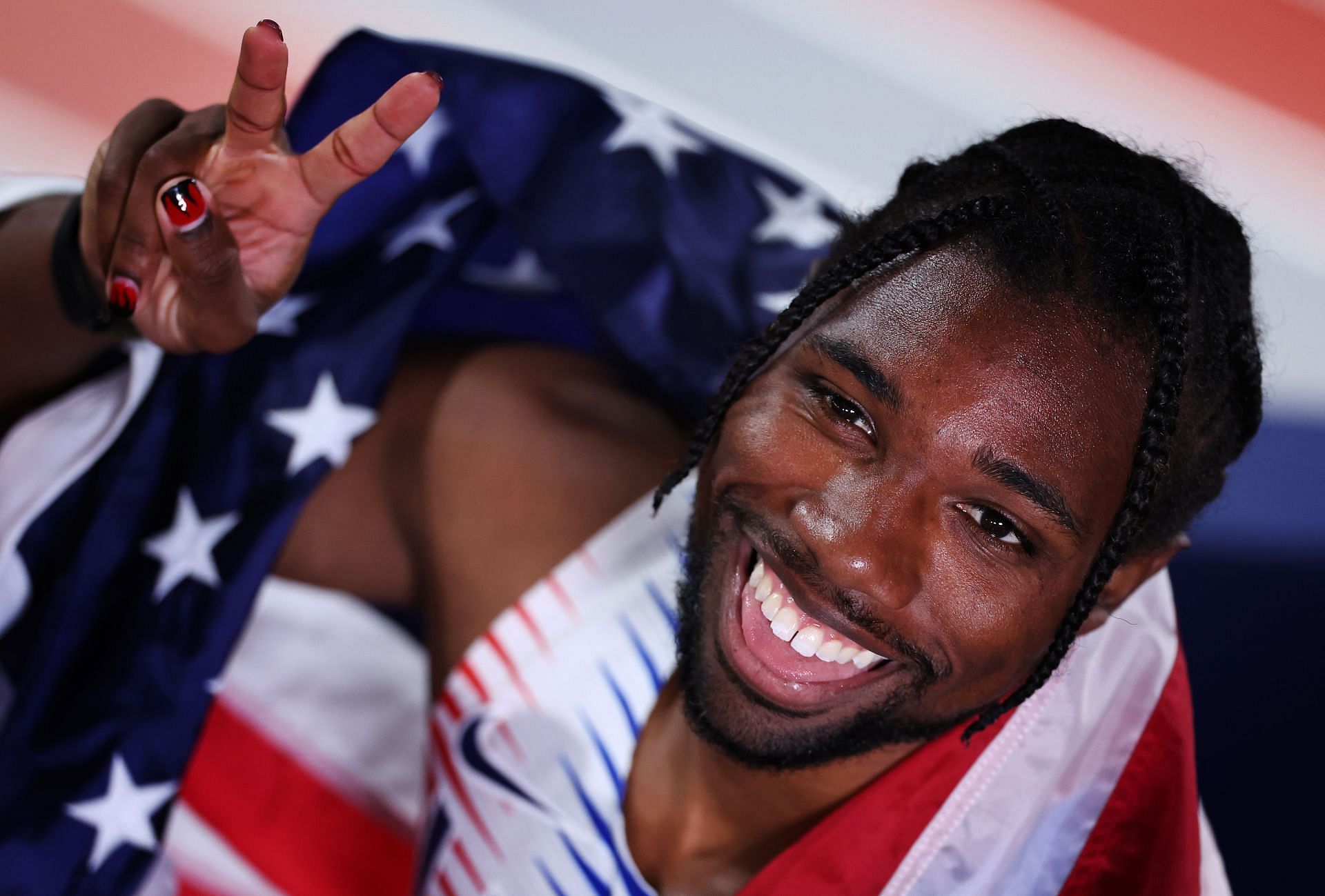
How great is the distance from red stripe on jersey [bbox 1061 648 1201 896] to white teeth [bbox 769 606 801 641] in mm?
434

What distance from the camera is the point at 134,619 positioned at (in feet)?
5.36

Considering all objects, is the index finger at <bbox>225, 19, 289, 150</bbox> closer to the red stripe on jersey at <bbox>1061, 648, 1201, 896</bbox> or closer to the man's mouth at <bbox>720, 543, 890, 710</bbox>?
the man's mouth at <bbox>720, 543, 890, 710</bbox>

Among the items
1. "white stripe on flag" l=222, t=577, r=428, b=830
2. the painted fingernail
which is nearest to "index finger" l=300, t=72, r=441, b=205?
the painted fingernail

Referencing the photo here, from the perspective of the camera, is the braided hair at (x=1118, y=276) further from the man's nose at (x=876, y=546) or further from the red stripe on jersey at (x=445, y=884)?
the red stripe on jersey at (x=445, y=884)

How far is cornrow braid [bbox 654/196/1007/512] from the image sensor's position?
1139 millimetres

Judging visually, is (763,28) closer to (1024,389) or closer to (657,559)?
(657,559)

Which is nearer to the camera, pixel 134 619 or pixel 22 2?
pixel 134 619

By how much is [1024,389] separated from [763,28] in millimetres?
1635

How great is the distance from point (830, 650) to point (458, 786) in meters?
0.64

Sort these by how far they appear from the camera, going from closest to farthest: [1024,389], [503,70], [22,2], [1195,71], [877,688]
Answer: [1024,389] → [877,688] → [503,70] → [22,2] → [1195,71]

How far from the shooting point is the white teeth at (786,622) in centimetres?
123

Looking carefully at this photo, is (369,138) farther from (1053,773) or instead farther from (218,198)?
(1053,773)

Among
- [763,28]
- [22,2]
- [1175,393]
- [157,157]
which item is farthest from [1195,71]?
[22,2]

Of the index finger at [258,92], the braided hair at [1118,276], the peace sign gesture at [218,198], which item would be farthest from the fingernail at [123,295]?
the braided hair at [1118,276]
